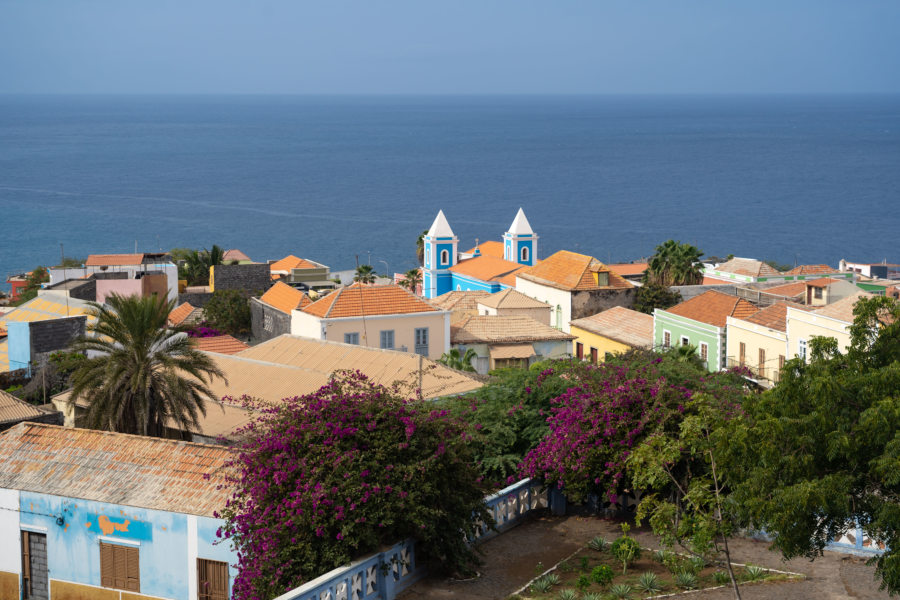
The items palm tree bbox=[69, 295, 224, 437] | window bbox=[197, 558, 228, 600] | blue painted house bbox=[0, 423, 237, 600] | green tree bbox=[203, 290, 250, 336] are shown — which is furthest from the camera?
green tree bbox=[203, 290, 250, 336]

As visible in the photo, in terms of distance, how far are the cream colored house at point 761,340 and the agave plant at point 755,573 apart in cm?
2558

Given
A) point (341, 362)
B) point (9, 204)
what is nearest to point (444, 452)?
point (341, 362)

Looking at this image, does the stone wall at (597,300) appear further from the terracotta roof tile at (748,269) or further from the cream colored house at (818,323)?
the cream colored house at (818,323)

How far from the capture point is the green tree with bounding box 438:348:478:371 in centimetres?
3353

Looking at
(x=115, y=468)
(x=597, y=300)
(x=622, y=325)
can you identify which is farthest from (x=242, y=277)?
(x=115, y=468)

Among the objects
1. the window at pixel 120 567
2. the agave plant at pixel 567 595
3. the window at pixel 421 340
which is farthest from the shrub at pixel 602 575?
the window at pixel 421 340

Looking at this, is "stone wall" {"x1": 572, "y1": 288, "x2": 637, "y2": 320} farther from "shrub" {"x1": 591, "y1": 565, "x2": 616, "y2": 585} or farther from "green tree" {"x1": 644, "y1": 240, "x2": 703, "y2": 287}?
"shrub" {"x1": 591, "y1": 565, "x2": 616, "y2": 585}

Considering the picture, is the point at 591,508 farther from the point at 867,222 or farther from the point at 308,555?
the point at 867,222

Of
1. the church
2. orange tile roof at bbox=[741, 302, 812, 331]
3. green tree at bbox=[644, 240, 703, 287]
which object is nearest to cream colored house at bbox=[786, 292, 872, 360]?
orange tile roof at bbox=[741, 302, 812, 331]

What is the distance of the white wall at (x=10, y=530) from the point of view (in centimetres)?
1466

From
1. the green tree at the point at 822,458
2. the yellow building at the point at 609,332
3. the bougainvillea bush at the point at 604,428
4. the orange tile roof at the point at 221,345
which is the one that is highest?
the green tree at the point at 822,458

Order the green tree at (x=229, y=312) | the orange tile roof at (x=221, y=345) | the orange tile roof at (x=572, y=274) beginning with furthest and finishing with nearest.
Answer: the orange tile roof at (x=572, y=274), the green tree at (x=229, y=312), the orange tile roof at (x=221, y=345)

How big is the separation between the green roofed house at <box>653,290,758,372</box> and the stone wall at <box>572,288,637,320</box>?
7.30 meters

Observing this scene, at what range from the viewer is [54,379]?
31.0 m
